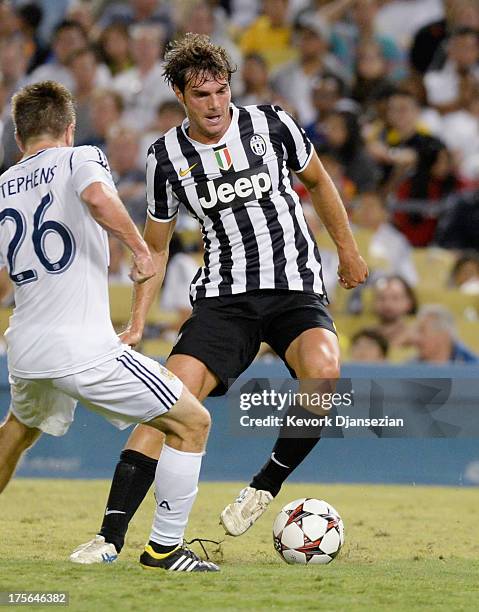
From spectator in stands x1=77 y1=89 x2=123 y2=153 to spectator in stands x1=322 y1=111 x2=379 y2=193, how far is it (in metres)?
2.24

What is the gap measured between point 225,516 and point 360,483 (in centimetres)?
346

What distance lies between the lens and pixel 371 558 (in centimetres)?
571

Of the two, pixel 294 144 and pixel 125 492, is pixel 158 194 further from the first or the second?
pixel 125 492

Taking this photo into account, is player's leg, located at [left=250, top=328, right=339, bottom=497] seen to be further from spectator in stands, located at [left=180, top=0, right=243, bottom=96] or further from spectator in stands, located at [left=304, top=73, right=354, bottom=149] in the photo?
spectator in stands, located at [left=180, top=0, right=243, bottom=96]

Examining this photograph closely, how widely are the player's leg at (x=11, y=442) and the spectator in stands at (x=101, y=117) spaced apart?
7285mm

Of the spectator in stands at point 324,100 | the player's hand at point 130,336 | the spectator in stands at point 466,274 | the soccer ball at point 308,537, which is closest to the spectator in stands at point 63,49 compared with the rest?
the spectator in stands at point 324,100

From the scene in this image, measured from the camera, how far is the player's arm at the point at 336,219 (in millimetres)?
5832

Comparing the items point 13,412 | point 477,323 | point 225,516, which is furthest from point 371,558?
point 477,323

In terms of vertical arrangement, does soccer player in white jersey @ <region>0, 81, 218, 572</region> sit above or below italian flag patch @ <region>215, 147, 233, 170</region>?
below

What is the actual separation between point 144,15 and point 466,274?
552cm

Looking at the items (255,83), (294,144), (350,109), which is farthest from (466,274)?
(294,144)

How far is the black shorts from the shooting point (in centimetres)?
558

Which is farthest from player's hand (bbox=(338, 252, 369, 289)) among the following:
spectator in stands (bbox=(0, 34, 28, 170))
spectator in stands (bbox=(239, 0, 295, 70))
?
spectator in stands (bbox=(239, 0, 295, 70))

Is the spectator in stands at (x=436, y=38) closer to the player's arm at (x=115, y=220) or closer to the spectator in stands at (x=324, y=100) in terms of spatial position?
the spectator in stands at (x=324, y=100)
